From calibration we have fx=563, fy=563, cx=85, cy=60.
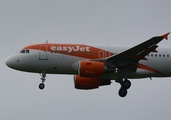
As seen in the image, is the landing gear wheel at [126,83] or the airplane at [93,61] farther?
the landing gear wheel at [126,83]

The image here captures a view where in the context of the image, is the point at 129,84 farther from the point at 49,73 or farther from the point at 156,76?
the point at 49,73

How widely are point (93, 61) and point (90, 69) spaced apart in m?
0.89

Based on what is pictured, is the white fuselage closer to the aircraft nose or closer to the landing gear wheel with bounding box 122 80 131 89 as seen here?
the aircraft nose

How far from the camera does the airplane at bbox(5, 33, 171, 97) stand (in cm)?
4594

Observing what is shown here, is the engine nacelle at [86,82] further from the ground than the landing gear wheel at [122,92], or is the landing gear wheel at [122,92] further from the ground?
the engine nacelle at [86,82]

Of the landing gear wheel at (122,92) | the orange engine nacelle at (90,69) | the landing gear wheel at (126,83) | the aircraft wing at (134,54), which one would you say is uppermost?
the aircraft wing at (134,54)

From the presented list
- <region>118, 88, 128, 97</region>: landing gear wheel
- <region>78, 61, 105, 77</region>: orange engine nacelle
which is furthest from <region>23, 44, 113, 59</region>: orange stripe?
<region>118, 88, 128, 97</region>: landing gear wheel

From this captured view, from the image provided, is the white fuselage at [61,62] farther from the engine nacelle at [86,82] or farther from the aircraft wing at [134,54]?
the engine nacelle at [86,82]

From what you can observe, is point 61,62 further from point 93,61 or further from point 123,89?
point 123,89

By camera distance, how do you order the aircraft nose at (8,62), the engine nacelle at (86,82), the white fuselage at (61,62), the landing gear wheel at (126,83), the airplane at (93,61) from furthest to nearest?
the engine nacelle at (86,82) < the landing gear wheel at (126,83) < the aircraft nose at (8,62) < the white fuselage at (61,62) < the airplane at (93,61)

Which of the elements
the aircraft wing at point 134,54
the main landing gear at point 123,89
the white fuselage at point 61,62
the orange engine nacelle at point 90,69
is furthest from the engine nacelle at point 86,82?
the orange engine nacelle at point 90,69

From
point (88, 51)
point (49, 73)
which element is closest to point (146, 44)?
point (88, 51)

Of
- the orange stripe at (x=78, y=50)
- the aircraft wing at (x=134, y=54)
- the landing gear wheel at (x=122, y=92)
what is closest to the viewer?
the aircraft wing at (x=134, y=54)

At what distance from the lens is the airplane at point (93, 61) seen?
45.9 m
